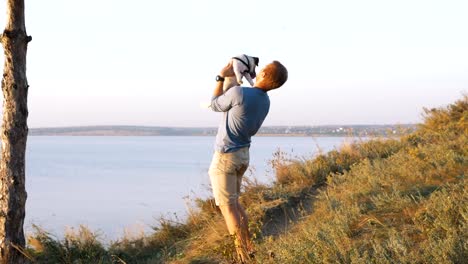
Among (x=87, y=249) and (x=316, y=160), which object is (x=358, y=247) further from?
(x=316, y=160)

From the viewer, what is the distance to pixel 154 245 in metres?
8.82

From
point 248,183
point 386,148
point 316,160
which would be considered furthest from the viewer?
point 386,148

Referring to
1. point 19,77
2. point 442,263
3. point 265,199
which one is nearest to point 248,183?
point 265,199

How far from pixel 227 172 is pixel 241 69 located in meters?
0.98

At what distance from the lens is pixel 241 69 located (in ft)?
18.6

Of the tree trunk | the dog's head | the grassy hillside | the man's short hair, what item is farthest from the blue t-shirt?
the tree trunk

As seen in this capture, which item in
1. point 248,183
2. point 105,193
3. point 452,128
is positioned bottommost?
point 105,193

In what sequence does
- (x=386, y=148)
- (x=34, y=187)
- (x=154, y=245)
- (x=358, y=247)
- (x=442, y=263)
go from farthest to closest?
(x=34, y=187) → (x=386, y=148) → (x=154, y=245) → (x=358, y=247) → (x=442, y=263)

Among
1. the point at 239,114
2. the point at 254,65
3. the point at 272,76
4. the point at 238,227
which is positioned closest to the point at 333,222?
the point at 238,227

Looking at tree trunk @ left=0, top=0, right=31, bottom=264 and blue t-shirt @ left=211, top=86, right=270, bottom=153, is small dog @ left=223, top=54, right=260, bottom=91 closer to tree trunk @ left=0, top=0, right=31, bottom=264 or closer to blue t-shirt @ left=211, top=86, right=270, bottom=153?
blue t-shirt @ left=211, top=86, right=270, bottom=153

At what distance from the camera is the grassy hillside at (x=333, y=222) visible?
5.18 meters

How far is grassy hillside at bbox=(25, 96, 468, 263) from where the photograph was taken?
518 cm

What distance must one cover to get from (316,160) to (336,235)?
19.2 ft

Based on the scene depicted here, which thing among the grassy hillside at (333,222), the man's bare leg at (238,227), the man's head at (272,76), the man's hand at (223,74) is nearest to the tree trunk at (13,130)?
the grassy hillside at (333,222)
